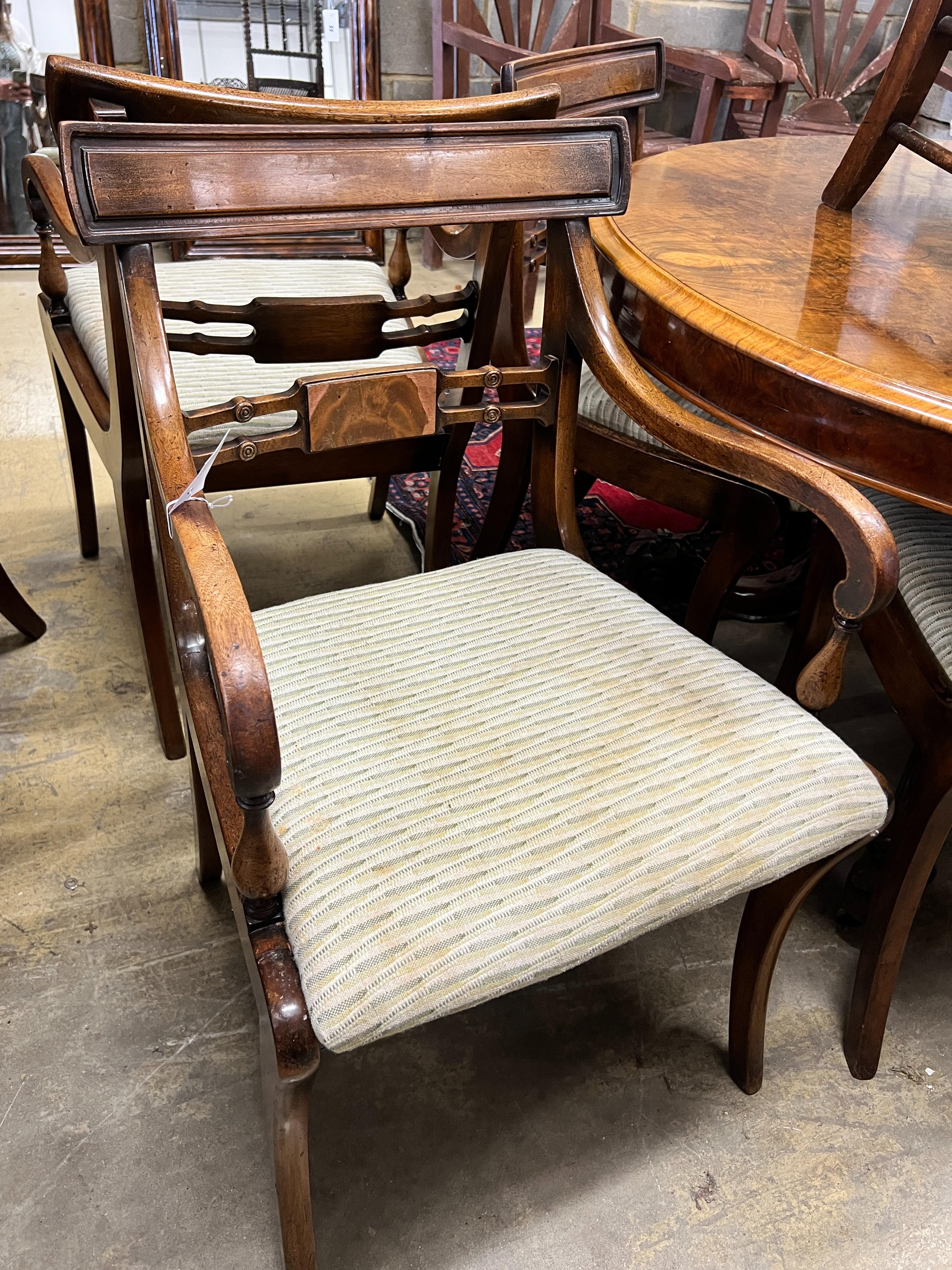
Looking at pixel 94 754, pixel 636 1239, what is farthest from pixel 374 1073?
pixel 94 754

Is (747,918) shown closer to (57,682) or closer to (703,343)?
(703,343)

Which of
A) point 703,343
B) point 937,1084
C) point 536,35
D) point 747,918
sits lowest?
point 937,1084

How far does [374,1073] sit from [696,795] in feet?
1.93

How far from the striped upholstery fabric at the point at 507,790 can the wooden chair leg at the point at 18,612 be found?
895 mm

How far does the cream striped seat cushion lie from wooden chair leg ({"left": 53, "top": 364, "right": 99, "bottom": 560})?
22 cm

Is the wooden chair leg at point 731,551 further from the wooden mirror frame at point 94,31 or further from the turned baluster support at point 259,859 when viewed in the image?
the wooden mirror frame at point 94,31

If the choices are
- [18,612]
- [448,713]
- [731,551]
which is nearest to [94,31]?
[18,612]

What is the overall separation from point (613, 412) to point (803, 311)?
481 millimetres

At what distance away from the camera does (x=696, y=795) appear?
0.83 meters

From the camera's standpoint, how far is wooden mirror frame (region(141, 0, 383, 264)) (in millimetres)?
3160

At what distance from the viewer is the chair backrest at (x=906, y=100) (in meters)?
1.15

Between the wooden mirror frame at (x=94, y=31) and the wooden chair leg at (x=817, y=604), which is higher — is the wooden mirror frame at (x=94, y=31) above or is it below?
above

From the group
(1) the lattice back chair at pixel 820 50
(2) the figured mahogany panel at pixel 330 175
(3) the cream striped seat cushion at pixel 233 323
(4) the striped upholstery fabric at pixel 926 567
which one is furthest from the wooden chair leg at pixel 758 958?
(1) the lattice back chair at pixel 820 50

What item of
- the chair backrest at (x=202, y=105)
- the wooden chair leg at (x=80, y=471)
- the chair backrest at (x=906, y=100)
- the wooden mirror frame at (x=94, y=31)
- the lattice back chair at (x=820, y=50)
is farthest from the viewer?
the lattice back chair at (x=820, y=50)
